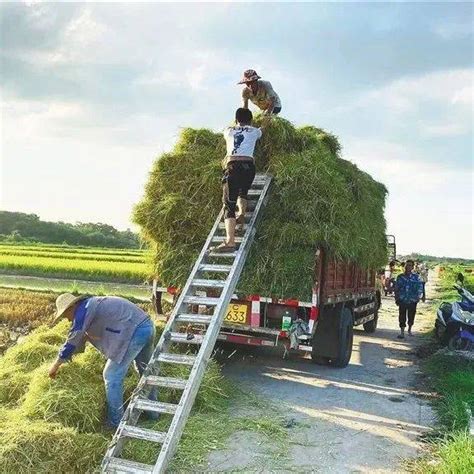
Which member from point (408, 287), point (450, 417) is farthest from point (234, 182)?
point (408, 287)

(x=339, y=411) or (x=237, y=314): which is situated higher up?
(x=237, y=314)

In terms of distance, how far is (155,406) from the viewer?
16.8 ft

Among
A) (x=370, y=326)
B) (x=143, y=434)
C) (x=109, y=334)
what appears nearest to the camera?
(x=143, y=434)

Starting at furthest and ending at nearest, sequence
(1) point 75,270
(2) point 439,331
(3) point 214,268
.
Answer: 1. (1) point 75,270
2. (2) point 439,331
3. (3) point 214,268

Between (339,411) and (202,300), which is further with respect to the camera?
(339,411)

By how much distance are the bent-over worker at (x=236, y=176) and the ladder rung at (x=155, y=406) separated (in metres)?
2.44

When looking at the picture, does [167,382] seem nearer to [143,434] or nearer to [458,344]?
[143,434]

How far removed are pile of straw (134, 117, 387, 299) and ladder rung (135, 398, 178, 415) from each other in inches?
107

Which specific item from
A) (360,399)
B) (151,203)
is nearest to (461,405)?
(360,399)

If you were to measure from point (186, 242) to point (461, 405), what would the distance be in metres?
4.24

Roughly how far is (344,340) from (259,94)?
4.05 metres

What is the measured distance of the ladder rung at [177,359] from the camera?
5.57 m

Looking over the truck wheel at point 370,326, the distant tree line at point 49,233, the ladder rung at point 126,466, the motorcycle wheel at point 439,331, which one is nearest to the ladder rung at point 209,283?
the ladder rung at point 126,466

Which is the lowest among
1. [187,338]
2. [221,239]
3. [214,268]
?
[187,338]
